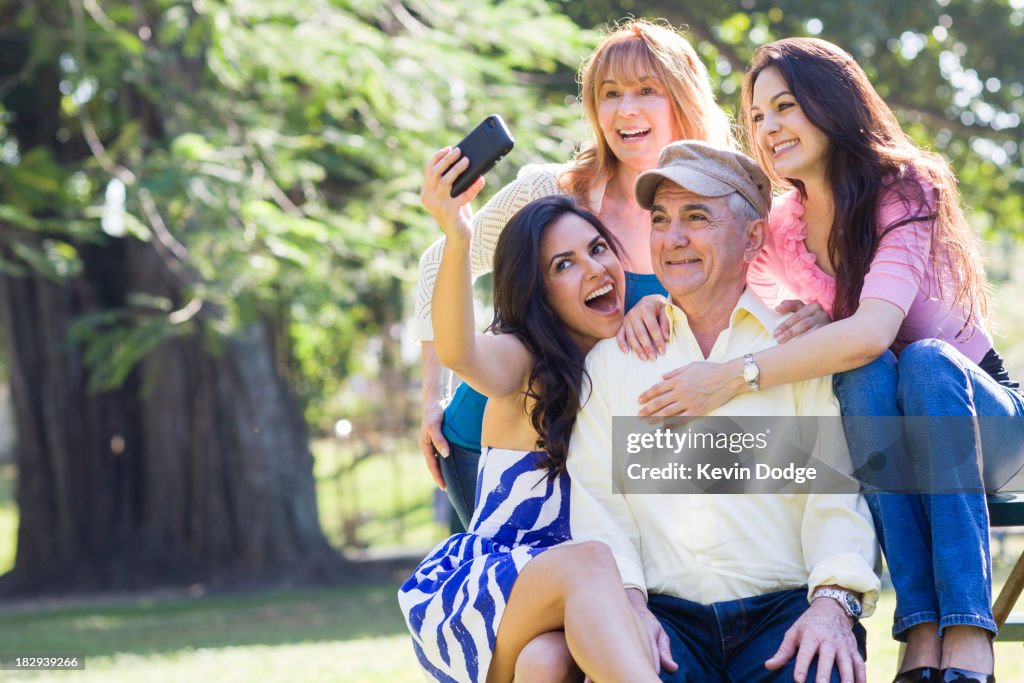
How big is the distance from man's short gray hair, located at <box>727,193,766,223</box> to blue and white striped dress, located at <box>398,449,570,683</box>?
0.76 metres

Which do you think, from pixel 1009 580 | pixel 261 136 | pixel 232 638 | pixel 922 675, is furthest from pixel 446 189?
pixel 232 638

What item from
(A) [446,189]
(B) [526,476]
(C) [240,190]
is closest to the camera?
(A) [446,189]

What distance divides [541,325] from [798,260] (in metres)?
0.70

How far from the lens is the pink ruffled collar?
3227 millimetres

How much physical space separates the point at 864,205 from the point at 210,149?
564cm

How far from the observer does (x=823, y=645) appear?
261 centimetres

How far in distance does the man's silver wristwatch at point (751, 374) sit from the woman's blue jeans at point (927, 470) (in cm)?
19

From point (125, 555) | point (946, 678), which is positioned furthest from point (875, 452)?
point (125, 555)

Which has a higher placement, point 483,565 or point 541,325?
point 541,325

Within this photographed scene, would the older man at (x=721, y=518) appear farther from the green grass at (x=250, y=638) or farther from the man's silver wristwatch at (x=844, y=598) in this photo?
the green grass at (x=250, y=638)

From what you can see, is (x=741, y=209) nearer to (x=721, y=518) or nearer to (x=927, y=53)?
(x=721, y=518)

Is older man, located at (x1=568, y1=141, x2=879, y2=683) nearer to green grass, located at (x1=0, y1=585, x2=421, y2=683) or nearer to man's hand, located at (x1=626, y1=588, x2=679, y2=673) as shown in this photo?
man's hand, located at (x1=626, y1=588, x2=679, y2=673)

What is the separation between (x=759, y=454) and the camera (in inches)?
115

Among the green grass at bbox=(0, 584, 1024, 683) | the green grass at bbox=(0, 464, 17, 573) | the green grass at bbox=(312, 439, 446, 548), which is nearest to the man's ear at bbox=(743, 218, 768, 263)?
the green grass at bbox=(0, 584, 1024, 683)
